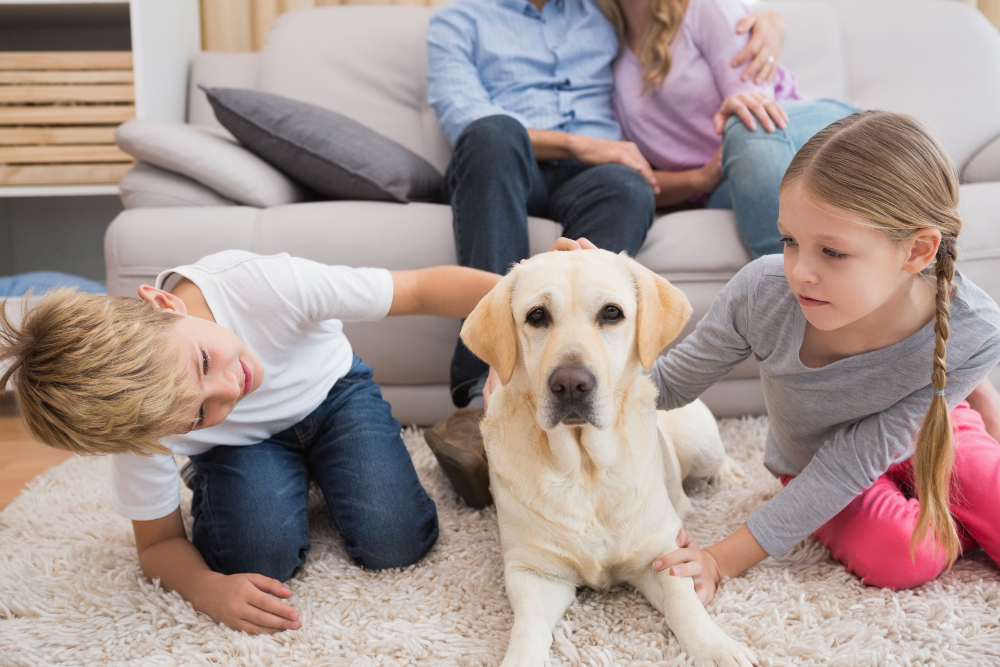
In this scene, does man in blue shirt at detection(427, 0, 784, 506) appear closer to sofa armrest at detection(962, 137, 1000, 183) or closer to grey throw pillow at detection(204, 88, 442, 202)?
grey throw pillow at detection(204, 88, 442, 202)

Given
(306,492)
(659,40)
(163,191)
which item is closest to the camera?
(306,492)

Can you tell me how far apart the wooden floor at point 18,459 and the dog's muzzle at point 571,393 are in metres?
1.61

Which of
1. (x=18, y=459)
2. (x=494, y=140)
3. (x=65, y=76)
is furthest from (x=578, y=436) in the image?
(x=65, y=76)

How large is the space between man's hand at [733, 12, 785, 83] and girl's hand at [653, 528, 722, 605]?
5.46 ft

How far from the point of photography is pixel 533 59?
2.48 m

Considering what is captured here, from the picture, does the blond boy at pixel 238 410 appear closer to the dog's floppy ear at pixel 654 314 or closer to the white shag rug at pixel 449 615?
the white shag rug at pixel 449 615

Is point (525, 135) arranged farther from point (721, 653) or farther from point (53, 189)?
point (53, 189)

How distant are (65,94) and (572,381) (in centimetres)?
286

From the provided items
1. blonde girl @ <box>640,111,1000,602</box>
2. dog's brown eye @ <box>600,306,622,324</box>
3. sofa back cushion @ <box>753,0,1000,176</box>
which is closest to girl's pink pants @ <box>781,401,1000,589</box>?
blonde girl @ <box>640,111,1000,602</box>

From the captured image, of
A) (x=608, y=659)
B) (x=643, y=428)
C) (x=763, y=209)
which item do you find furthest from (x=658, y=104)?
(x=608, y=659)

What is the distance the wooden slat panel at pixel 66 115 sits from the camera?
9.33 ft

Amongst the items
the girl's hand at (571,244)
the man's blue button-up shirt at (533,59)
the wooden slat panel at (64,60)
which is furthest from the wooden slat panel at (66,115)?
the girl's hand at (571,244)

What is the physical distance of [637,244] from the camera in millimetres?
1988

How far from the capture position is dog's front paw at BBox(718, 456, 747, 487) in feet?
5.75
